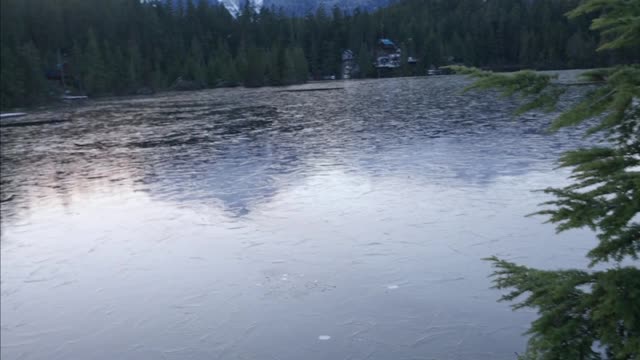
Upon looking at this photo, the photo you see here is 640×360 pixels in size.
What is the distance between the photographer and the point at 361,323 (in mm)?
12352

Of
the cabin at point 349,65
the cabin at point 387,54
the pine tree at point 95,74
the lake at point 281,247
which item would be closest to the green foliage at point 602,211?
the lake at point 281,247

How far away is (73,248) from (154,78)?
102117 millimetres

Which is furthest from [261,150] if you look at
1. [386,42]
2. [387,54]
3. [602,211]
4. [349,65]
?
[386,42]

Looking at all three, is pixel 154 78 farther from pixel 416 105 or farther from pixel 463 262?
pixel 463 262

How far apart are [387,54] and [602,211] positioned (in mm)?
157385

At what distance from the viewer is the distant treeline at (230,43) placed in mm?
110562

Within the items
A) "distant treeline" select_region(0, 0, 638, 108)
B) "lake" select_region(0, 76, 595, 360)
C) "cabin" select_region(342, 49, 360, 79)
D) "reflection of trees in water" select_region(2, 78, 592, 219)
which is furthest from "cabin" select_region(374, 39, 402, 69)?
"lake" select_region(0, 76, 595, 360)

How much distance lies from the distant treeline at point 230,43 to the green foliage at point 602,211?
92028 mm

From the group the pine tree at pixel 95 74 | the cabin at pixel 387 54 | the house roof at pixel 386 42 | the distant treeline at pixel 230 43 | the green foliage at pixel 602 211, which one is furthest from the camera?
the house roof at pixel 386 42

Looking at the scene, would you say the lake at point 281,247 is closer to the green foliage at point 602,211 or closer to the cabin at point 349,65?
the green foliage at point 602,211

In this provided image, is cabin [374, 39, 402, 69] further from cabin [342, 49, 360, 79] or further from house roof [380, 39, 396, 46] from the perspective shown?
cabin [342, 49, 360, 79]

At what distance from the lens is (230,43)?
155250mm

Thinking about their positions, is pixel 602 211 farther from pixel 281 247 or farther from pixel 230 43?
pixel 230 43

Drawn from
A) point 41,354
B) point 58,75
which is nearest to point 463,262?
point 41,354
